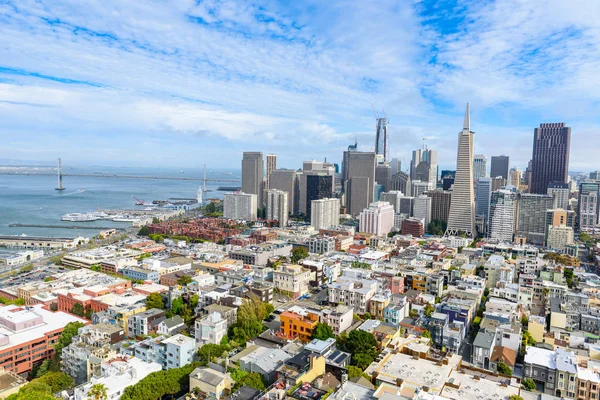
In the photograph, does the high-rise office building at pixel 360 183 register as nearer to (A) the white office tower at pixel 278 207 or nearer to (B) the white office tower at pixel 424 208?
(B) the white office tower at pixel 424 208

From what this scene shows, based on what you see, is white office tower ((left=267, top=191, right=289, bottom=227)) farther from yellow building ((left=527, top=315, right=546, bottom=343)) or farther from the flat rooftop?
yellow building ((left=527, top=315, right=546, bottom=343))

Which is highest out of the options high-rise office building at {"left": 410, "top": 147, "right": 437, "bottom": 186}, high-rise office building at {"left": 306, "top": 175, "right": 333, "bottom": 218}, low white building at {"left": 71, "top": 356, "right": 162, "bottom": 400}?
high-rise office building at {"left": 410, "top": 147, "right": 437, "bottom": 186}

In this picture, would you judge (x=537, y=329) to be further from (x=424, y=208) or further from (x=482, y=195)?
(x=482, y=195)


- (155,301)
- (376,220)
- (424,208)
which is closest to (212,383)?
(155,301)

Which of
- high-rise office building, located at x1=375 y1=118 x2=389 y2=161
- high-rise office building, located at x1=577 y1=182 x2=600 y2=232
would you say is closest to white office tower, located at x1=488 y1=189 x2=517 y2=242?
high-rise office building, located at x1=577 y1=182 x2=600 y2=232

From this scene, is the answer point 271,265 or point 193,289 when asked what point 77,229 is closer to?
point 271,265

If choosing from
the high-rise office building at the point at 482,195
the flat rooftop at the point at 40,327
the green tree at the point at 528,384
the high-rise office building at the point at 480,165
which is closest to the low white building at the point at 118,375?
the flat rooftop at the point at 40,327

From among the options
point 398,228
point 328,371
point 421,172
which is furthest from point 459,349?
point 421,172
